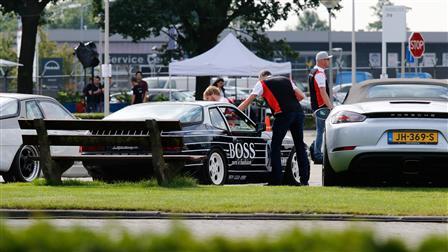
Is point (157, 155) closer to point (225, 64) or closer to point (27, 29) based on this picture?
point (225, 64)

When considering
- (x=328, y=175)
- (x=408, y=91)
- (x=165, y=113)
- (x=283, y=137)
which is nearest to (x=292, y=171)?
(x=283, y=137)

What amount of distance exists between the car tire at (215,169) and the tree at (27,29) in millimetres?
24892

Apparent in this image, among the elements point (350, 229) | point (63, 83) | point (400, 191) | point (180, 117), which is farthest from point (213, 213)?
point (63, 83)

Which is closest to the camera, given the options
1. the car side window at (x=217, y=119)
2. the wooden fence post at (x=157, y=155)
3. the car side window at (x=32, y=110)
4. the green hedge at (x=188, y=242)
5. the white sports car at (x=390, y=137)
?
the green hedge at (x=188, y=242)

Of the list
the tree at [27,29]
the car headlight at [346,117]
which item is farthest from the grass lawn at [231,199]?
the tree at [27,29]

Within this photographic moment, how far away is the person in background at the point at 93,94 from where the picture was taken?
39494 millimetres

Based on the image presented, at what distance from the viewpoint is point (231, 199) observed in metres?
12.5

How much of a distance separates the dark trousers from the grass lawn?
7.59ft

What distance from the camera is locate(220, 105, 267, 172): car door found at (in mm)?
16944

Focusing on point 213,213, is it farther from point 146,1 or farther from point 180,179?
point 146,1

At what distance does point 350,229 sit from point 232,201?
25.9 feet

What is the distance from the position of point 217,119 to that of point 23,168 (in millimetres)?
2952

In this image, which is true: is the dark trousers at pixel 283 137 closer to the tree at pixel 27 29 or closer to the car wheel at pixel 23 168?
the car wheel at pixel 23 168

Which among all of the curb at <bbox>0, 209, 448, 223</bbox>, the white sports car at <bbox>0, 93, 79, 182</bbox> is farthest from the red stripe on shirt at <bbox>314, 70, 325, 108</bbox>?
the curb at <bbox>0, 209, 448, 223</bbox>
